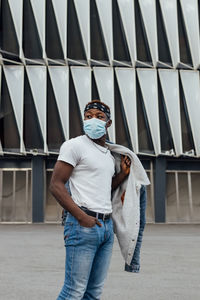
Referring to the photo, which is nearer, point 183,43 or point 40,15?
point 40,15

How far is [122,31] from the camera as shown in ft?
93.7

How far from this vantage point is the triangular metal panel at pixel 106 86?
91.4ft

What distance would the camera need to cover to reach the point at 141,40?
28.9 metres

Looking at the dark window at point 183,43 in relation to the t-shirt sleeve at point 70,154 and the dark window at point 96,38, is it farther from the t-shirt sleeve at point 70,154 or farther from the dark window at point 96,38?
the t-shirt sleeve at point 70,154

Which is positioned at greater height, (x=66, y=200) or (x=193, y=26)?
(x=193, y=26)

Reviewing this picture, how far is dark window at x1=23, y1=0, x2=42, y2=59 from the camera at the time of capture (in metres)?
27.8

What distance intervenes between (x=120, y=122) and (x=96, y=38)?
529 centimetres

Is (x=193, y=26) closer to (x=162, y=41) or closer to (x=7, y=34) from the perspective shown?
(x=162, y=41)

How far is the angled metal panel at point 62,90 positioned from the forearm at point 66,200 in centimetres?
2409

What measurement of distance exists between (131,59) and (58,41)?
450cm

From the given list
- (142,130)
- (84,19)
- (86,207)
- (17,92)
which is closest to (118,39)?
(84,19)

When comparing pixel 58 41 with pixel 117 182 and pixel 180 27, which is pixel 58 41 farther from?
pixel 117 182

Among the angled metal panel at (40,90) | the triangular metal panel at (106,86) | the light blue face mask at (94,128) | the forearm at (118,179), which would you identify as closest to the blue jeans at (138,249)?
the forearm at (118,179)

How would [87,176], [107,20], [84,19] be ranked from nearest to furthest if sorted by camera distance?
[87,176]
[84,19]
[107,20]
